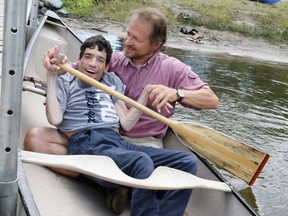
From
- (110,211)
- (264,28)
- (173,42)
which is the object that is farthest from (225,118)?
(264,28)

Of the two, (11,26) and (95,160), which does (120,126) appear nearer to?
(95,160)

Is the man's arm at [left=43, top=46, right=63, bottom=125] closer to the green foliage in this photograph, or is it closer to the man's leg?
the man's leg

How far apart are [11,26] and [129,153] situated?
129cm

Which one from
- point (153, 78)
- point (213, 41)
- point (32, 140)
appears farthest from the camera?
point (213, 41)

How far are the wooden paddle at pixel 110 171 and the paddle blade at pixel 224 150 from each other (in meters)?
0.50

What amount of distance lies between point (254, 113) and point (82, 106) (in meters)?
5.99

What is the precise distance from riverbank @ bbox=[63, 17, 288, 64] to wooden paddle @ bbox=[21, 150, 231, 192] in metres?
12.5

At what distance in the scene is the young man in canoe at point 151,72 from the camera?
3.09 metres

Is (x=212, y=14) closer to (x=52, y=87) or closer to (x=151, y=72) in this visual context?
(x=151, y=72)

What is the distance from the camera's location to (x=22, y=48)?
149 centimetres

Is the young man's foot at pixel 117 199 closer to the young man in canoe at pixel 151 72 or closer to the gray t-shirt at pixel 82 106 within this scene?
the gray t-shirt at pixel 82 106

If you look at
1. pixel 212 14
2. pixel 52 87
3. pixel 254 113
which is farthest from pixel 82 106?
pixel 212 14

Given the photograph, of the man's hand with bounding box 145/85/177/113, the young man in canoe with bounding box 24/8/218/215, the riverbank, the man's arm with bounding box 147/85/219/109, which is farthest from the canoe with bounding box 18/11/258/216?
the riverbank

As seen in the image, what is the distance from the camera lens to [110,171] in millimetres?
2355
